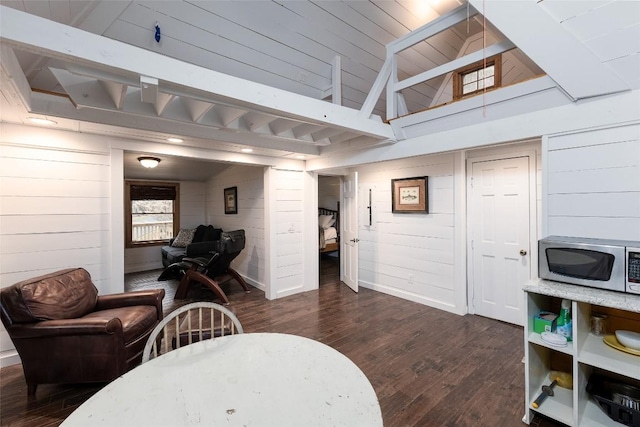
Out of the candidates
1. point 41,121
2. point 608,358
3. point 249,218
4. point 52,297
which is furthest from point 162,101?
point 608,358

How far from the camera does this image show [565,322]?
1795 millimetres

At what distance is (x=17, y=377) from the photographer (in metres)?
2.34

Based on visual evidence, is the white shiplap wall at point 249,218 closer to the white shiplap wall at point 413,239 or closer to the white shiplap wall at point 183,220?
the white shiplap wall at point 183,220

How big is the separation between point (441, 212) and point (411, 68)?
1935mm

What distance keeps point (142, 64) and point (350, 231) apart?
361 centimetres

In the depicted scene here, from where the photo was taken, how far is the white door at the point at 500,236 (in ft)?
10.4

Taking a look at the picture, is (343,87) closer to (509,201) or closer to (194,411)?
(509,201)

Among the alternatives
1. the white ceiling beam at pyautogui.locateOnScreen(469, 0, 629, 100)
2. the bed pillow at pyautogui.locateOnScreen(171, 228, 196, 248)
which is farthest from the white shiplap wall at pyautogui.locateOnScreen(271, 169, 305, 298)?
the white ceiling beam at pyautogui.locateOnScreen(469, 0, 629, 100)

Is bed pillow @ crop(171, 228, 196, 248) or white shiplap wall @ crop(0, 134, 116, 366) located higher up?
white shiplap wall @ crop(0, 134, 116, 366)

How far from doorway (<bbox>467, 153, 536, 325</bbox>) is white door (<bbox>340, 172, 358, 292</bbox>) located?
158 centimetres

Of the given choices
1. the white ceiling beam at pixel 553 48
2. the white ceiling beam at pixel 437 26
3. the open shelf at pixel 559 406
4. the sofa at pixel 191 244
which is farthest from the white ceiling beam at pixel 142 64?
the sofa at pixel 191 244

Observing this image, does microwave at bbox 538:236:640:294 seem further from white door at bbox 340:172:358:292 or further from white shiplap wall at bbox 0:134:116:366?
white shiplap wall at bbox 0:134:116:366

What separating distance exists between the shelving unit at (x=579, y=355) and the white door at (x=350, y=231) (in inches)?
107

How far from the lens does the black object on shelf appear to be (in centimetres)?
158
